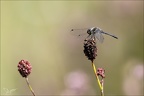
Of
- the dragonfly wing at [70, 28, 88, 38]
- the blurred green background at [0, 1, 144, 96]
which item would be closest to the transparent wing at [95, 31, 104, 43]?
the dragonfly wing at [70, 28, 88, 38]

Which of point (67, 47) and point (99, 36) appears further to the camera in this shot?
point (67, 47)

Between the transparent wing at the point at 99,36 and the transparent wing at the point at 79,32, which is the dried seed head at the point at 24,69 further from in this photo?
the transparent wing at the point at 79,32

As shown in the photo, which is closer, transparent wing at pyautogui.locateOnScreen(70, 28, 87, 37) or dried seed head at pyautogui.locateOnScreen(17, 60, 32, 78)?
dried seed head at pyautogui.locateOnScreen(17, 60, 32, 78)

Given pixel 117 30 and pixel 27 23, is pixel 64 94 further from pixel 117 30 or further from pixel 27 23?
pixel 27 23

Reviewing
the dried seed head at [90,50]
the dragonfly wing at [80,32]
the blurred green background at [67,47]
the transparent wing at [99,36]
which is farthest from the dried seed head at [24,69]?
the blurred green background at [67,47]

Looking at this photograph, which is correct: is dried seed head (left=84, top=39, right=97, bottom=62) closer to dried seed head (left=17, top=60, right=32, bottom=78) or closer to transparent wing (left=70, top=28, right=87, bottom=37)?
dried seed head (left=17, top=60, right=32, bottom=78)

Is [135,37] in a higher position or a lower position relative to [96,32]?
lower

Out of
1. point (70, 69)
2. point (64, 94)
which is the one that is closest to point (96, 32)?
point (64, 94)

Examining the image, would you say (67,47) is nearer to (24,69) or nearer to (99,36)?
(99,36)

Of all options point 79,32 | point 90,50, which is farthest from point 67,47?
point 90,50
